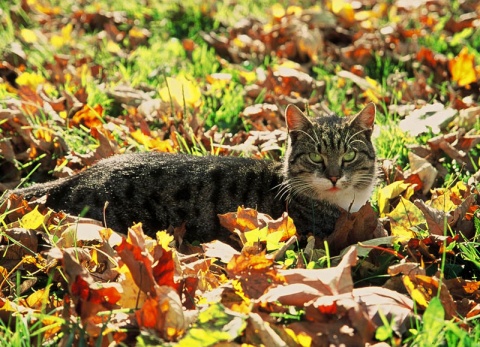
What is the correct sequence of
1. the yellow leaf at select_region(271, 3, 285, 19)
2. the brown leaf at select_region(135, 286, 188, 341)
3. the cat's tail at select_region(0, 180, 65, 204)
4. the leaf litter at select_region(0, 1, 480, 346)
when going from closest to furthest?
the brown leaf at select_region(135, 286, 188, 341)
the leaf litter at select_region(0, 1, 480, 346)
the cat's tail at select_region(0, 180, 65, 204)
the yellow leaf at select_region(271, 3, 285, 19)

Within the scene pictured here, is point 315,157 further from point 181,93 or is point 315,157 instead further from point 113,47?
point 113,47

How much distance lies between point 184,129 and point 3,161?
114 centimetres

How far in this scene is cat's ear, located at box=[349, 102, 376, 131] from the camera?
3751mm

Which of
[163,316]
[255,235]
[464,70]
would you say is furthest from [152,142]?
[464,70]

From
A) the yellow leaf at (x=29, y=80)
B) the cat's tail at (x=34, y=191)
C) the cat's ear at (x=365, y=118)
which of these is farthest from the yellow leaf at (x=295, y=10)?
the cat's tail at (x=34, y=191)

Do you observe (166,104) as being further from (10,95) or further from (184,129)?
(10,95)

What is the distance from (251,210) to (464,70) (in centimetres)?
304

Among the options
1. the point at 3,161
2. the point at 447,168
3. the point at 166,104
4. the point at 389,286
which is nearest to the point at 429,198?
the point at 447,168

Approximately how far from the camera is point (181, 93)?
467 cm

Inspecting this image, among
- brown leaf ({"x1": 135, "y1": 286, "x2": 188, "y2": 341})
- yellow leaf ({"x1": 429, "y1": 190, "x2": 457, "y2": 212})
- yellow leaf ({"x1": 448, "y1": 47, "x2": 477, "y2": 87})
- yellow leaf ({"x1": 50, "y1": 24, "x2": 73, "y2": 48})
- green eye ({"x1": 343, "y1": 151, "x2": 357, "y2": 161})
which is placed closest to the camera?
brown leaf ({"x1": 135, "y1": 286, "x2": 188, "y2": 341})

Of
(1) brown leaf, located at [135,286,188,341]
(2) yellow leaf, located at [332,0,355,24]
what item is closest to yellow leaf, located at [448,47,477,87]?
(2) yellow leaf, located at [332,0,355,24]

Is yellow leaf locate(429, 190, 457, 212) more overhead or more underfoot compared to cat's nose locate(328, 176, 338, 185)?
more overhead

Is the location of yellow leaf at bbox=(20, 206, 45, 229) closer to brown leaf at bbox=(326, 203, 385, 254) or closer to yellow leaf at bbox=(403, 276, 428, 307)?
brown leaf at bbox=(326, 203, 385, 254)

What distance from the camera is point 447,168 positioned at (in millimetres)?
4094
